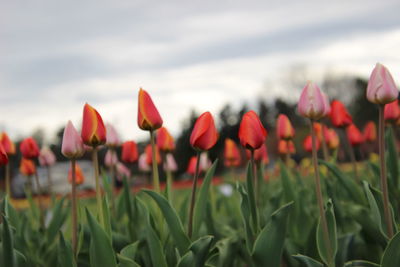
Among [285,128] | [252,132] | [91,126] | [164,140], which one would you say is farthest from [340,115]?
[91,126]

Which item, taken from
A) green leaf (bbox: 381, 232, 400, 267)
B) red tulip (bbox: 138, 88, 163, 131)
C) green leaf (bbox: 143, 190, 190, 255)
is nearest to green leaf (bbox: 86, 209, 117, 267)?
green leaf (bbox: 143, 190, 190, 255)

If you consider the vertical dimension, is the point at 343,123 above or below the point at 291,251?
above

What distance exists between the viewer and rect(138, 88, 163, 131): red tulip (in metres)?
1.88

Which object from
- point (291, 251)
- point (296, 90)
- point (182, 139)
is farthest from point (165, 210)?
point (296, 90)

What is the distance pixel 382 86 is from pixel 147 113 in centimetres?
86

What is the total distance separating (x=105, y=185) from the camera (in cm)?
270

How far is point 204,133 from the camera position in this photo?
188 cm

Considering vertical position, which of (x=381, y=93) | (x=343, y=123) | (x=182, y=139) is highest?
(x=381, y=93)

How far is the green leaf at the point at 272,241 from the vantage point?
1.78 metres

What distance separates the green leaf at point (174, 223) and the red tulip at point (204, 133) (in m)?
0.25

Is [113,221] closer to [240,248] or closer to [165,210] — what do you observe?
[240,248]

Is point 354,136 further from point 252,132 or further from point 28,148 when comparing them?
point 28,148

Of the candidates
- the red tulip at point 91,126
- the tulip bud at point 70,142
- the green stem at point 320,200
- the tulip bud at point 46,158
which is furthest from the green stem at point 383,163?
the tulip bud at point 46,158

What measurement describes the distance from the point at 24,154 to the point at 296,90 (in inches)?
1163
